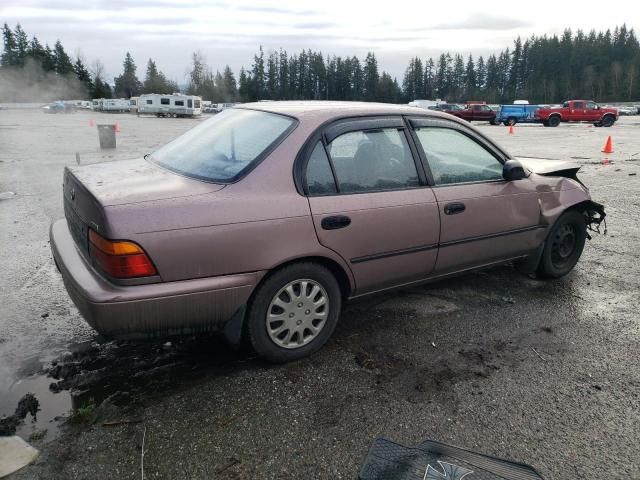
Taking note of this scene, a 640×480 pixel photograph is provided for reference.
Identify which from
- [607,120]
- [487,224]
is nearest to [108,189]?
[487,224]

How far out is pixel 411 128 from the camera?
362 cm

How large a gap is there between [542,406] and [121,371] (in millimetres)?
2487

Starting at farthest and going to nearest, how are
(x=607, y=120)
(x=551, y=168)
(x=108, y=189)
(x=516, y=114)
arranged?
(x=516, y=114)
(x=607, y=120)
(x=551, y=168)
(x=108, y=189)

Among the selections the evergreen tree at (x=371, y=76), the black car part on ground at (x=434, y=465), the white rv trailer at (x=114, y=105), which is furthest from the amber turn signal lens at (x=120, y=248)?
the evergreen tree at (x=371, y=76)

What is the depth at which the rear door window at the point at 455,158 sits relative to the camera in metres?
3.66

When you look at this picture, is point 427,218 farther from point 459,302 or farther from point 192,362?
point 192,362

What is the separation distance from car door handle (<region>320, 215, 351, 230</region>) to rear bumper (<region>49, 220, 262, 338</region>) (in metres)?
0.51

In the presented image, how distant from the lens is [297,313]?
123 inches

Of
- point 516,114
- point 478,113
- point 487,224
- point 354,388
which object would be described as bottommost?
point 354,388

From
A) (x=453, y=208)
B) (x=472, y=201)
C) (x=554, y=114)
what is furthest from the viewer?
(x=554, y=114)

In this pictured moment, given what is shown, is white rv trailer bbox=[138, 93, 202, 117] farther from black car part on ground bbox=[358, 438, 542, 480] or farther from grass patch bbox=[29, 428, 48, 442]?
black car part on ground bbox=[358, 438, 542, 480]

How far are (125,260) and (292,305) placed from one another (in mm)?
1032

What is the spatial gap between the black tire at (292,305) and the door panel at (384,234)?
7.3 inches

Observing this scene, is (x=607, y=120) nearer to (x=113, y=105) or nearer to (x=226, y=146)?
(x=226, y=146)
